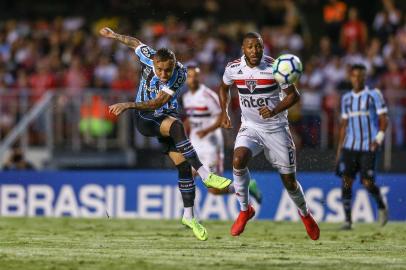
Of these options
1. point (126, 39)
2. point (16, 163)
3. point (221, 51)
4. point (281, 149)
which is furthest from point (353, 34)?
point (281, 149)

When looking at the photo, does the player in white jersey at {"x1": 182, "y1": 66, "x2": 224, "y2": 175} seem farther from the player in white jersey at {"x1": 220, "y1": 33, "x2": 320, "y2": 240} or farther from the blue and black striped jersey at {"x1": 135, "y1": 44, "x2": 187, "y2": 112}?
the player in white jersey at {"x1": 220, "y1": 33, "x2": 320, "y2": 240}

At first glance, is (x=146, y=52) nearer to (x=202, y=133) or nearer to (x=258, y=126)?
(x=258, y=126)

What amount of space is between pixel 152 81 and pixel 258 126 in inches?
55.2

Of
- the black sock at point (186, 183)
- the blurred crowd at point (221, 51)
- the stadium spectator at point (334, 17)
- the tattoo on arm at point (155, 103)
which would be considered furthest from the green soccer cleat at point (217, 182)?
the stadium spectator at point (334, 17)

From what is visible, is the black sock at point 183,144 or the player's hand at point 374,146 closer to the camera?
the black sock at point 183,144

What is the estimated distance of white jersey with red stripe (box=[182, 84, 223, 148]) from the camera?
1716 cm

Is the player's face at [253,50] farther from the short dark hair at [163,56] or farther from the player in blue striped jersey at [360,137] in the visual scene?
the player in blue striped jersey at [360,137]

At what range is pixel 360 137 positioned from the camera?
16266 mm

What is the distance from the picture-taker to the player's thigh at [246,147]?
12719 mm

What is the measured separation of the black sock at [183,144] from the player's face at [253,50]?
113 centimetres

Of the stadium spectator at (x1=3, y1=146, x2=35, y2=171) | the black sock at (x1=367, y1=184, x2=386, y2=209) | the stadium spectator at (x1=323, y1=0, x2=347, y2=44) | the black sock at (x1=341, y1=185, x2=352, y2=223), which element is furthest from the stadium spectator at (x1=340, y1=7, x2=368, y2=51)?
the stadium spectator at (x1=3, y1=146, x2=35, y2=171)

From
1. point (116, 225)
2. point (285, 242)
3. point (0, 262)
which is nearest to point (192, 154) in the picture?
point (285, 242)

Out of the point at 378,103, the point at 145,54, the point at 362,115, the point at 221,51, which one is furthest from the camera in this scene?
the point at 221,51

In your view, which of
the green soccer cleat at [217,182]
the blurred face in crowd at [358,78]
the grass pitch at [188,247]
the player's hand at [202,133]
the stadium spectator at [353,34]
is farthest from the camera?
the stadium spectator at [353,34]
